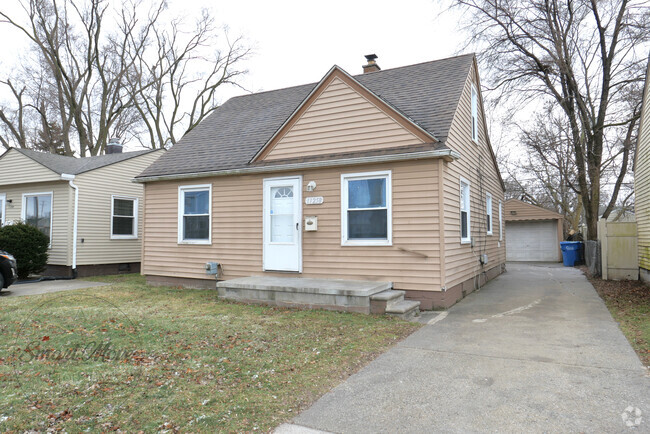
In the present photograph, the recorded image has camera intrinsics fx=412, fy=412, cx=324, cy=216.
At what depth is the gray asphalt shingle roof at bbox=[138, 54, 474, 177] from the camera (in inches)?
341

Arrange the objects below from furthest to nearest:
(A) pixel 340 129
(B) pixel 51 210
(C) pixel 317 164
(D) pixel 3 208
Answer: (D) pixel 3 208
(B) pixel 51 210
(A) pixel 340 129
(C) pixel 317 164

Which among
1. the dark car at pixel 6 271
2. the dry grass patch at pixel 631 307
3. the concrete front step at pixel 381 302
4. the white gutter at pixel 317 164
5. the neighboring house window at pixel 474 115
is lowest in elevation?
the dry grass patch at pixel 631 307

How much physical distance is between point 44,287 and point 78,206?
3305 mm

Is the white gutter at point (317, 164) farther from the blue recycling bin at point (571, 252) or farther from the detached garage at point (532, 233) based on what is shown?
the detached garage at point (532, 233)

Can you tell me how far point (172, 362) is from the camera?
4.52 metres

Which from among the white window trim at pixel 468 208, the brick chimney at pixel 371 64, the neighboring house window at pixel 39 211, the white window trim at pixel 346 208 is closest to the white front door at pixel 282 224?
the white window trim at pixel 346 208

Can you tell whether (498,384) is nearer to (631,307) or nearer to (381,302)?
(381,302)

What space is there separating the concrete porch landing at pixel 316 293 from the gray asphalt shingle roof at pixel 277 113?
295 cm

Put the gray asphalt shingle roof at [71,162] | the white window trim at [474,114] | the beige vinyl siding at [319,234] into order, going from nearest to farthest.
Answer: the beige vinyl siding at [319,234] < the white window trim at [474,114] < the gray asphalt shingle roof at [71,162]

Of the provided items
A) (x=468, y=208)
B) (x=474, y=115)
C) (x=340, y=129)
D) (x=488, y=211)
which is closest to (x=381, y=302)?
(x=340, y=129)

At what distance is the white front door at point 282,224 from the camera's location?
8.85 meters

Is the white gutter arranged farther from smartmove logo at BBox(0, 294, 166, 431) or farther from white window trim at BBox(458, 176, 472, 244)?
smartmove logo at BBox(0, 294, 166, 431)

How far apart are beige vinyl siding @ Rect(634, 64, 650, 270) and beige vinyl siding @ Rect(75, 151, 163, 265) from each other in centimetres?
1555

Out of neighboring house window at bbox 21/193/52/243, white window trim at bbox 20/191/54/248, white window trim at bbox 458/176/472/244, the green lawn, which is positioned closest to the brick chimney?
white window trim at bbox 458/176/472/244
